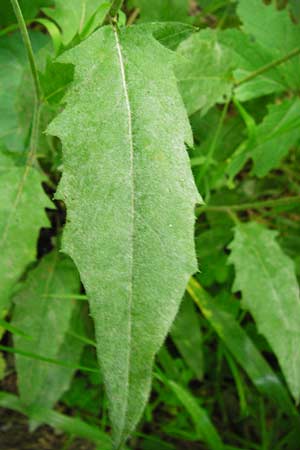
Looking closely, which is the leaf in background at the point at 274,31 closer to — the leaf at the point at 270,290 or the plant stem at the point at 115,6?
the leaf at the point at 270,290

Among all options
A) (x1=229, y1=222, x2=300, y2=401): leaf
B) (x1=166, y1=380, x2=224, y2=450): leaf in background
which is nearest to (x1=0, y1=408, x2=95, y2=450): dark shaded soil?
(x1=166, y1=380, x2=224, y2=450): leaf in background

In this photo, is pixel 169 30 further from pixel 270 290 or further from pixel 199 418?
pixel 199 418

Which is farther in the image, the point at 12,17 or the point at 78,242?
the point at 12,17

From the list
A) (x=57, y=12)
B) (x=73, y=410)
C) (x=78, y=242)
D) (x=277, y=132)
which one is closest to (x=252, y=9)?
Answer: (x=277, y=132)

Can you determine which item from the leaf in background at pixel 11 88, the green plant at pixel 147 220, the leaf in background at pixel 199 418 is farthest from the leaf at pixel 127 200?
the leaf in background at pixel 199 418

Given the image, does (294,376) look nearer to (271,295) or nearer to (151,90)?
(271,295)

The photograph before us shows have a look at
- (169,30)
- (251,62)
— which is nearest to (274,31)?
(251,62)
